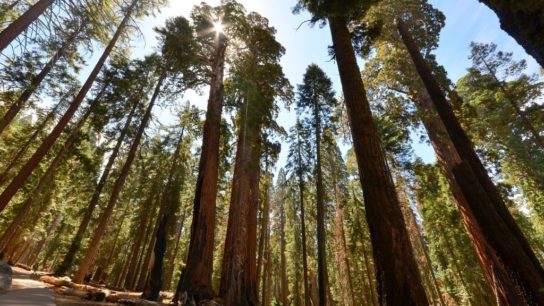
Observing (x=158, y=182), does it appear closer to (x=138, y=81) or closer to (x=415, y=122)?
(x=138, y=81)

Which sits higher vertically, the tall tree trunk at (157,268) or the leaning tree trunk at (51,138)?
the leaning tree trunk at (51,138)

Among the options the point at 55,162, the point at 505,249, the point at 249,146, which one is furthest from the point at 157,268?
the point at 55,162

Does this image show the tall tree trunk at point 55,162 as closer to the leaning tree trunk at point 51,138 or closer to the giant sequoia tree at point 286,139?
the giant sequoia tree at point 286,139

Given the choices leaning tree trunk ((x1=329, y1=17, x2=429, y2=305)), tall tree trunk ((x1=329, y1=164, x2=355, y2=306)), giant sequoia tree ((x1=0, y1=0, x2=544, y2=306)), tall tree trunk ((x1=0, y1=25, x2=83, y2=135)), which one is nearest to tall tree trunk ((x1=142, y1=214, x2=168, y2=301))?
giant sequoia tree ((x1=0, y1=0, x2=544, y2=306))

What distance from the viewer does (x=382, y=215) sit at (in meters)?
3.40

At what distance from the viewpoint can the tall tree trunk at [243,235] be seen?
9914 millimetres

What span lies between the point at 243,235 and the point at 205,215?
197 centimetres

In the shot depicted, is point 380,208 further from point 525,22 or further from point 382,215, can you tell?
point 525,22

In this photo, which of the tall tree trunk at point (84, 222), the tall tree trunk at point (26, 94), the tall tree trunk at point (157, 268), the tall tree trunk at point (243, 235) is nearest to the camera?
the tall tree trunk at point (157, 268)

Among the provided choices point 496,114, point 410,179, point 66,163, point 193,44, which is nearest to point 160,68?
point 193,44

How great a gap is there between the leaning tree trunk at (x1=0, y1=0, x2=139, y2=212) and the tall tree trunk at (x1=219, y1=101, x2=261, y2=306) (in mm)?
7752

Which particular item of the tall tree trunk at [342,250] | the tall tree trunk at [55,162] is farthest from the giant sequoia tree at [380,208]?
the tall tree trunk at [55,162]

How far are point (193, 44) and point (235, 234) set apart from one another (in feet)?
33.6

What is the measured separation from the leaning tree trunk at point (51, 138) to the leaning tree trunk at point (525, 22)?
45.7 feet
